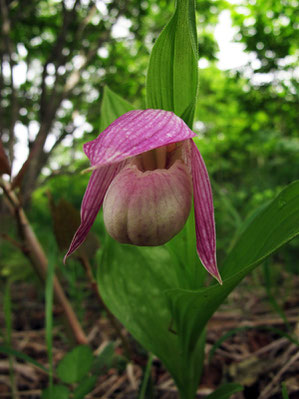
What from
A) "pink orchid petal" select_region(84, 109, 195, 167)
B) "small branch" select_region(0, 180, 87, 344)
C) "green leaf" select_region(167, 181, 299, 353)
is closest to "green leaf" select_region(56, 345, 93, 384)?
"small branch" select_region(0, 180, 87, 344)

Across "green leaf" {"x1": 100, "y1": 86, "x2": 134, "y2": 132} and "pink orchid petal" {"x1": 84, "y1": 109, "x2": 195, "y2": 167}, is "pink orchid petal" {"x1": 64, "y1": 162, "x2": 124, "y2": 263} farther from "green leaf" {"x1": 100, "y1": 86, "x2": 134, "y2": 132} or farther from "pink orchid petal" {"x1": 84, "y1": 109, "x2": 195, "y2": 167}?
"green leaf" {"x1": 100, "y1": 86, "x2": 134, "y2": 132}

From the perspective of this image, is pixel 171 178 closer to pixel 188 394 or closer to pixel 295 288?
pixel 188 394

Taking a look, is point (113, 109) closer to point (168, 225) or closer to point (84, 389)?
point (168, 225)

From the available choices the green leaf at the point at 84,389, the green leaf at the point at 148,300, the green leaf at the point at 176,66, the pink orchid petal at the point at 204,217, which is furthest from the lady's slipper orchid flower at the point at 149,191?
the green leaf at the point at 84,389

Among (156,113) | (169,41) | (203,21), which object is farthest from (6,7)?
(203,21)

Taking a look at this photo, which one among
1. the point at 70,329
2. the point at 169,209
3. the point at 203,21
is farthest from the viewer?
the point at 203,21

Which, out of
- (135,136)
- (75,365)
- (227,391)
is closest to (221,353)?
(227,391)
